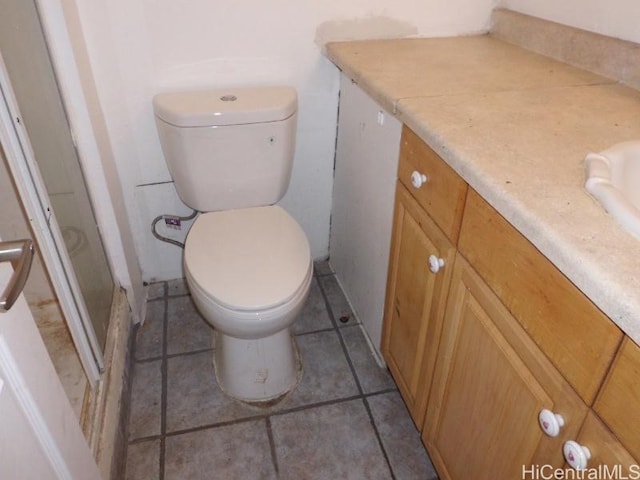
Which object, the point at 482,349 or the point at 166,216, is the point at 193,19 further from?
the point at 482,349

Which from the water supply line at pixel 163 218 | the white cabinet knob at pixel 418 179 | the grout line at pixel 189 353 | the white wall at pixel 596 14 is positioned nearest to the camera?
the white cabinet knob at pixel 418 179

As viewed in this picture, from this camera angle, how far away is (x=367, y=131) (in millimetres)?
1437

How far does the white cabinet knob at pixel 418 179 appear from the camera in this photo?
109 cm

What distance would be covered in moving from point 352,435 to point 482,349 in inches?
24.9

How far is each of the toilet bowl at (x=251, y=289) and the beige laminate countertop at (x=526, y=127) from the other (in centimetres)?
48

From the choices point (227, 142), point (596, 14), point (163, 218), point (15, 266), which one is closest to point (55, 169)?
point (227, 142)

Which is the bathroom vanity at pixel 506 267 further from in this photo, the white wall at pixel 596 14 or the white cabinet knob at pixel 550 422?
the white wall at pixel 596 14

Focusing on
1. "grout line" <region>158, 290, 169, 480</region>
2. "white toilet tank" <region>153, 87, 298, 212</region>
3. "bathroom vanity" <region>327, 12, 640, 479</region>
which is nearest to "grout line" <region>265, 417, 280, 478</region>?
"grout line" <region>158, 290, 169, 480</region>

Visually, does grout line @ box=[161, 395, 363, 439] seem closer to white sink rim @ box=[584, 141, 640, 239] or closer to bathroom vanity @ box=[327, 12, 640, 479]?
bathroom vanity @ box=[327, 12, 640, 479]

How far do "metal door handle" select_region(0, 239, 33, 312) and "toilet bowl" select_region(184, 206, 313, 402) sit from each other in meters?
0.67

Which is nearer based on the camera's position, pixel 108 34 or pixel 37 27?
pixel 37 27

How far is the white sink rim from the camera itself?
27.5 inches

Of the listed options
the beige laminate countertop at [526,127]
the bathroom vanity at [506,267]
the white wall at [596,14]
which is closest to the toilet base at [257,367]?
the bathroom vanity at [506,267]

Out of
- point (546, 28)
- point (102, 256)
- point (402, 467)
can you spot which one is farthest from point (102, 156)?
point (546, 28)
